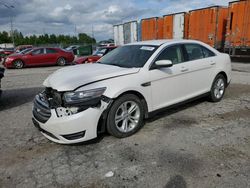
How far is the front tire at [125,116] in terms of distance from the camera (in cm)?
350

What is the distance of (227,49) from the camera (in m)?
14.2

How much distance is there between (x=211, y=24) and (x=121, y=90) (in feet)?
43.2

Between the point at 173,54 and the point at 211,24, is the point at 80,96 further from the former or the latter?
the point at 211,24

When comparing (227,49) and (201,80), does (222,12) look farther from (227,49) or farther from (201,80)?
(201,80)

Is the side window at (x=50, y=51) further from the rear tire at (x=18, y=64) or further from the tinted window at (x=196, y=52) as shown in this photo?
the tinted window at (x=196, y=52)

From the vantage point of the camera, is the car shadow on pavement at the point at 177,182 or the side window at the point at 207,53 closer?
the car shadow on pavement at the point at 177,182

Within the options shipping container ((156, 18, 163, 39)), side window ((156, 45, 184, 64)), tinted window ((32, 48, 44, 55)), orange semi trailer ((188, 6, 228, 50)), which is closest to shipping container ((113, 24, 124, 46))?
shipping container ((156, 18, 163, 39))

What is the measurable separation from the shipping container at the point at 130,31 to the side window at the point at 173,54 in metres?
18.1

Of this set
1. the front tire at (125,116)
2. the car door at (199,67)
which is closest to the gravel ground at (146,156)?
the front tire at (125,116)

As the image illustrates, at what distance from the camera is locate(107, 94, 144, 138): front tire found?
3.50 m

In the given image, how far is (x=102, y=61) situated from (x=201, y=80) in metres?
2.21

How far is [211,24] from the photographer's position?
14516 millimetres

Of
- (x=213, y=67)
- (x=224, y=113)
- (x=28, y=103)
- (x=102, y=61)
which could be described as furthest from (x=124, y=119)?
(x=28, y=103)

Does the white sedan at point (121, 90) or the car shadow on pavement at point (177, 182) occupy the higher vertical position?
the white sedan at point (121, 90)
